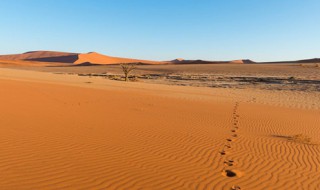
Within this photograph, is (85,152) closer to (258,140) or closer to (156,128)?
(156,128)

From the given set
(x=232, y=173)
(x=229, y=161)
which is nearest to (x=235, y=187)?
(x=232, y=173)

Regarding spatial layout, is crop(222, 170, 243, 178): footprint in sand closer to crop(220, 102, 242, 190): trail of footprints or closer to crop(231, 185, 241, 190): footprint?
crop(220, 102, 242, 190): trail of footprints

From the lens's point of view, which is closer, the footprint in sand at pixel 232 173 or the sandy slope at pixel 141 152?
the sandy slope at pixel 141 152

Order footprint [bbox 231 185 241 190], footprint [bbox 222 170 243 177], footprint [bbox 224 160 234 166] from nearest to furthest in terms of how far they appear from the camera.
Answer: footprint [bbox 231 185 241 190]
footprint [bbox 222 170 243 177]
footprint [bbox 224 160 234 166]

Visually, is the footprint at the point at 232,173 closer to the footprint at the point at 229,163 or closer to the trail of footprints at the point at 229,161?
the trail of footprints at the point at 229,161

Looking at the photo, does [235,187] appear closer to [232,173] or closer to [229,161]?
[232,173]

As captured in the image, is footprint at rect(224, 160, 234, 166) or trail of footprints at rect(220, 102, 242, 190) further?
footprint at rect(224, 160, 234, 166)

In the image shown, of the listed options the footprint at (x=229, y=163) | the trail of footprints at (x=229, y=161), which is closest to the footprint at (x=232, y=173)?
the trail of footprints at (x=229, y=161)

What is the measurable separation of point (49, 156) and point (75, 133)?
210cm

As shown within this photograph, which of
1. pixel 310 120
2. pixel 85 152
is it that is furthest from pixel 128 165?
pixel 310 120

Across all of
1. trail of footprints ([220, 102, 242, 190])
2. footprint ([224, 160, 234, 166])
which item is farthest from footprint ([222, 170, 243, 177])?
footprint ([224, 160, 234, 166])

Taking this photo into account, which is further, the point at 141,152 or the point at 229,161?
the point at 141,152

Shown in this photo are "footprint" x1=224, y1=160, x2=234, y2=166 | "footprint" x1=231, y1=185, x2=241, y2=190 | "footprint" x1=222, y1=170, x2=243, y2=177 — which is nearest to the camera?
"footprint" x1=231, y1=185, x2=241, y2=190

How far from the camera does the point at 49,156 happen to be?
5.92 metres
